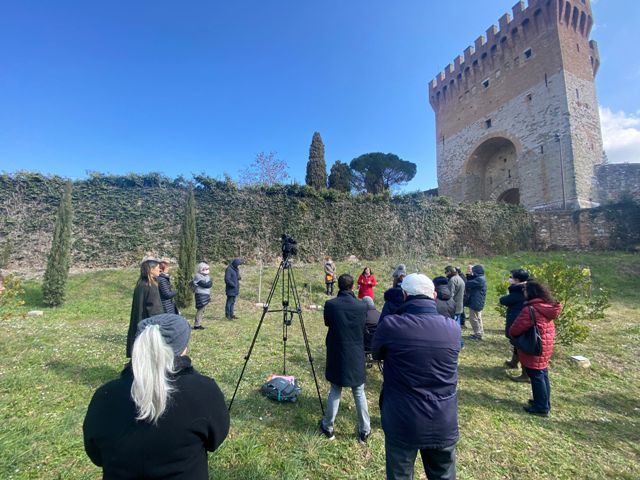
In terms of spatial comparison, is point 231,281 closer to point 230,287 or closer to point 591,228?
point 230,287

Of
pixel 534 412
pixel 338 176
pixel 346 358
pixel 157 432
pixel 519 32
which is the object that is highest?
pixel 519 32

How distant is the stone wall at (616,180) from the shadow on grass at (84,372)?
2636cm

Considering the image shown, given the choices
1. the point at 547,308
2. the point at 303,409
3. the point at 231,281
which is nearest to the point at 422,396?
the point at 303,409

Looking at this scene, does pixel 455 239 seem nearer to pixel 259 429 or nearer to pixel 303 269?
pixel 303 269

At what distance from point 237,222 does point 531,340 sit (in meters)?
12.9

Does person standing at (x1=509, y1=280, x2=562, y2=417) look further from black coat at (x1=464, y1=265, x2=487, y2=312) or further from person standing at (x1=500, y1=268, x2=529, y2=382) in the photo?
black coat at (x1=464, y1=265, x2=487, y2=312)

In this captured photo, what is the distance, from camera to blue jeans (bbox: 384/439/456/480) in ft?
6.97

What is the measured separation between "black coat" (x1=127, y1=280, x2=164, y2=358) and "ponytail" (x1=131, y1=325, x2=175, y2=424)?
9.18ft

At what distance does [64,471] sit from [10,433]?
98cm

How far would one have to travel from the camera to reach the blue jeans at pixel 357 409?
10.4 ft

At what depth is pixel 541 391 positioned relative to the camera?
3852 millimetres

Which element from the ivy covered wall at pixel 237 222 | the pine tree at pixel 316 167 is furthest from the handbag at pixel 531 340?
the pine tree at pixel 316 167

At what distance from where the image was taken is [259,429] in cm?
330

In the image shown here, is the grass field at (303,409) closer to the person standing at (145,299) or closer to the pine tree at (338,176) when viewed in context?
the person standing at (145,299)
